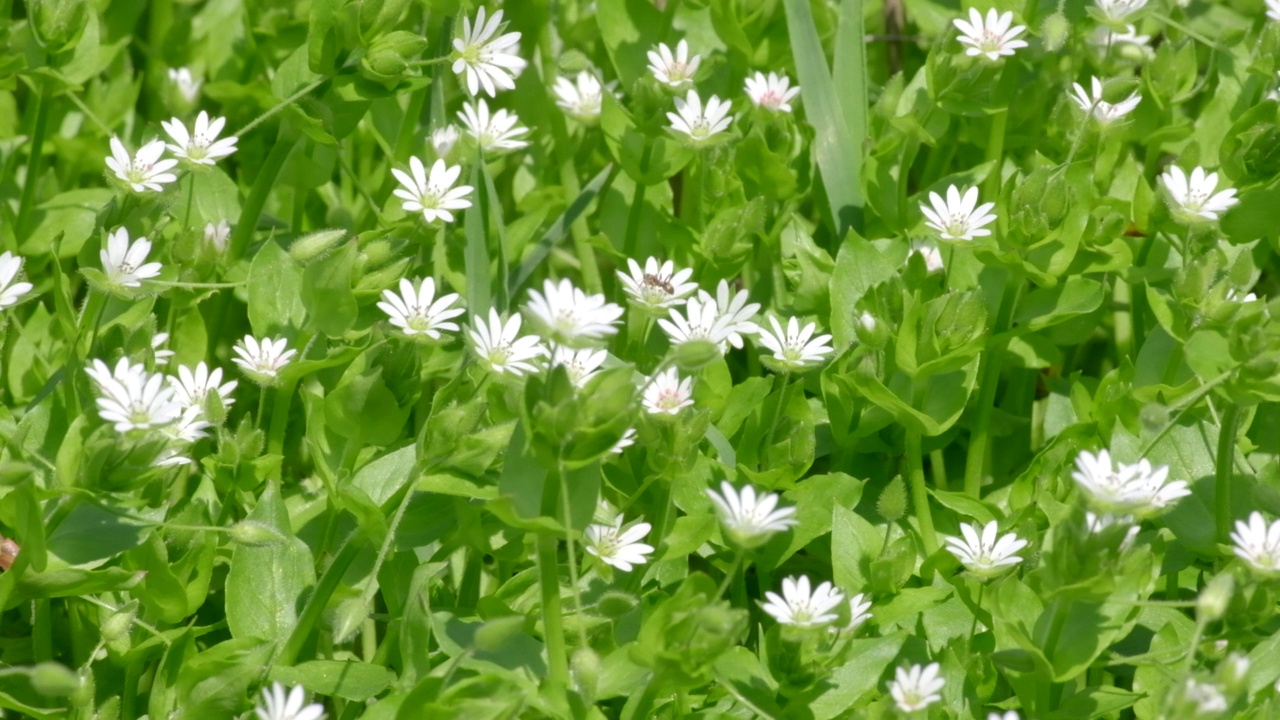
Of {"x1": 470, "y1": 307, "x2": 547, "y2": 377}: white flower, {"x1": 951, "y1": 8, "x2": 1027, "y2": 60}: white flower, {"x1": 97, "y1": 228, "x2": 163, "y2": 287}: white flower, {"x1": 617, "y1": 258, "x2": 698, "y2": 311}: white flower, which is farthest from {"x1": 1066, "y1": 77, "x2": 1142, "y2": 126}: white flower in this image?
{"x1": 97, "y1": 228, "x2": 163, "y2": 287}: white flower

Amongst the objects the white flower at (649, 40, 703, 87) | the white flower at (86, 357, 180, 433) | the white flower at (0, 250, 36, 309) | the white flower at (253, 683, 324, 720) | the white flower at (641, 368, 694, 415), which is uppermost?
the white flower at (0, 250, 36, 309)

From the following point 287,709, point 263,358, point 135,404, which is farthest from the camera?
point 263,358

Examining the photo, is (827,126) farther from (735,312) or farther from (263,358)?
(263,358)

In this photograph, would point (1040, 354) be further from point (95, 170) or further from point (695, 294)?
point (95, 170)

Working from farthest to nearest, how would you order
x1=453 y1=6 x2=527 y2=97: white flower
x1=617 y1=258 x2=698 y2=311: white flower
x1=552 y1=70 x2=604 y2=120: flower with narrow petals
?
x1=552 y1=70 x2=604 y2=120: flower with narrow petals
x1=453 y1=6 x2=527 y2=97: white flower
x1=617 y1=258 x2=698 y2=311: white flower

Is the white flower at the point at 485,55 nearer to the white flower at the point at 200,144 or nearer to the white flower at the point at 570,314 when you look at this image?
the white flower at the point at 200,144

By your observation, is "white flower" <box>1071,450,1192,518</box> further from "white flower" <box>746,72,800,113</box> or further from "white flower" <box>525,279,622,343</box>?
"white flower" <box>746,72,800,113</box>

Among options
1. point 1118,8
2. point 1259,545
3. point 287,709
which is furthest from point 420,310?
point 1118,8
